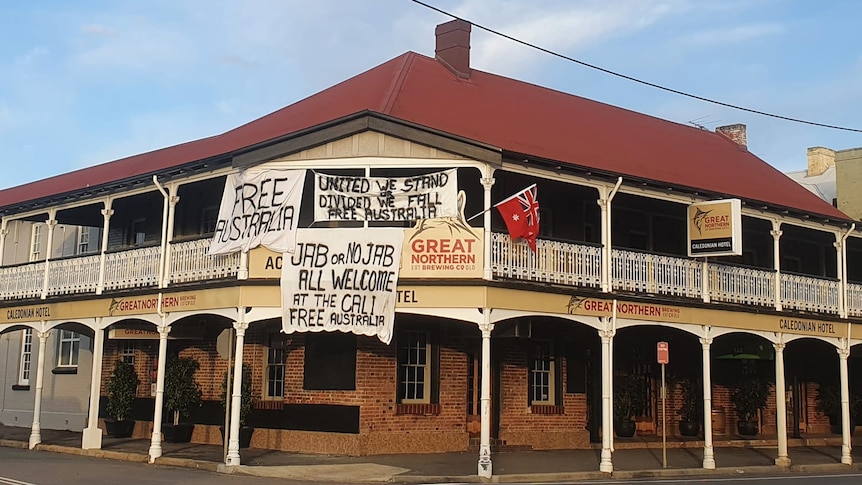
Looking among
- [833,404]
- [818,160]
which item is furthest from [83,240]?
[818,160]

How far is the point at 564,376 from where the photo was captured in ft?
79.0

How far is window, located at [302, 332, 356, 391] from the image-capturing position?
20.9 meters

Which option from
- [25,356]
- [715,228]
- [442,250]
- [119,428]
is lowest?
[119,428]

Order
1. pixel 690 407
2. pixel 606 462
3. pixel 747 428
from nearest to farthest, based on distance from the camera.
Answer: pixel 606 462 → pixel 690 407 → pixel 747 428

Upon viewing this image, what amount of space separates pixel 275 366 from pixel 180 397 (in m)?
2.91

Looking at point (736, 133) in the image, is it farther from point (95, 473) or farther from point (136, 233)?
point (95, 473)

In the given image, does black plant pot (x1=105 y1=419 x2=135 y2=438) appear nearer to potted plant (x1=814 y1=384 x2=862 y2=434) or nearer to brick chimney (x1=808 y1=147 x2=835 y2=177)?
potted plant (x1=814 y1=384 x2=862 y2=434)

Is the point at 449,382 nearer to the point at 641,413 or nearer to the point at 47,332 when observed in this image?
the point at 641,413

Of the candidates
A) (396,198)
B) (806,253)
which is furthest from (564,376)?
(806,253)

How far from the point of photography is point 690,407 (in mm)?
26578

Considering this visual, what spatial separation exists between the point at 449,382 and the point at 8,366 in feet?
56.3

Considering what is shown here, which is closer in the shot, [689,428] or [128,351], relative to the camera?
[689,428]

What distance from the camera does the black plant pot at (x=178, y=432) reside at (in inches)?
919

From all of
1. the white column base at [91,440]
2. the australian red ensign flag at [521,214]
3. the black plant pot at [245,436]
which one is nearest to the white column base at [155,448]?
the black plant pot at [245,436]
